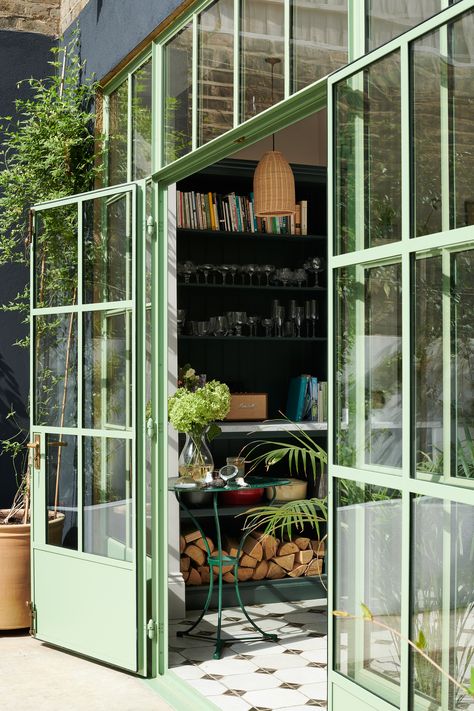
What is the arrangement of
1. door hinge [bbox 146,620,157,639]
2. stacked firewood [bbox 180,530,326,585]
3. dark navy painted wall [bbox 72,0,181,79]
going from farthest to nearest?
stacked firewood [bbox 180,530,326,585], dark navy painted wall [bbox 72,0,181,79], door hinge [bbox 146,620,157,639]

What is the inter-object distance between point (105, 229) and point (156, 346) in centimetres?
70

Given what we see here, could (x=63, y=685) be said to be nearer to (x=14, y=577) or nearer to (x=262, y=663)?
(x=262, y=663)

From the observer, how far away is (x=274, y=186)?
5.71 m

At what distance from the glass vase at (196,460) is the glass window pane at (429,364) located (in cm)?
276

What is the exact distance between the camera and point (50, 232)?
532 cm

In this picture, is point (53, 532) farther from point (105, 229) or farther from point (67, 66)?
point (67, 66)

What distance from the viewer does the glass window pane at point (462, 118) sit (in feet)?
7.79

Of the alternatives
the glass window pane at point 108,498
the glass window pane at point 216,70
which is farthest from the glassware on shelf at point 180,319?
the glass window pane at point 216,70

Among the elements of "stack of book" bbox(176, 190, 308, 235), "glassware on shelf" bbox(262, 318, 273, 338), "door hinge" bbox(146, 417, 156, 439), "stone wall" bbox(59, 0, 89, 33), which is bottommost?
"door hinge" bbox(146, 417, 156, 439)

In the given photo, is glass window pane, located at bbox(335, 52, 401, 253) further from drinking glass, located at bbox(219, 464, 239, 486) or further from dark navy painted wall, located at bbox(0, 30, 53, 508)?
dark navy painted wall, located at bbox(0, 30, 53, 508)

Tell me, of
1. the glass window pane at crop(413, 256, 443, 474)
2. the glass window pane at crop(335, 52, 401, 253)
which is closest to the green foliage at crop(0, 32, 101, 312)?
the glass window pane at crop(335, 52, 401, 253)

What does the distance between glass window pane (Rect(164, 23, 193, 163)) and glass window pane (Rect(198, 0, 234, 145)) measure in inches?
5.5

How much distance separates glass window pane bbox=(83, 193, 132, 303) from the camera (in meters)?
4.75

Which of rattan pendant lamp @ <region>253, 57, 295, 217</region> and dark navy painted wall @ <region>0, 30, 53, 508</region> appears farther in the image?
dark navy painted wall @ <region>0, 30, 53, 508</region>
